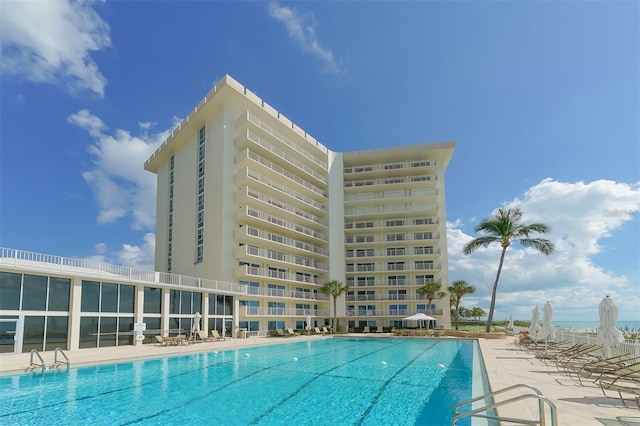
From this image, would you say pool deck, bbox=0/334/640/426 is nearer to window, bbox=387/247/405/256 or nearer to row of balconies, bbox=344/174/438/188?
window, bbox=387/247/405/256

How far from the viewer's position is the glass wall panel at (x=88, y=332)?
18.3 metres

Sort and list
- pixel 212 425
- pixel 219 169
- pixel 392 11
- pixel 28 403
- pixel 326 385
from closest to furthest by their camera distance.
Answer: pixel 212 425 → pixel 28 403 → pixel 326 385 → pixel 392 11 → pixel 219 169

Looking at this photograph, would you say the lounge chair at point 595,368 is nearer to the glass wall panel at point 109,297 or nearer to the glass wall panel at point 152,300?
the glass wall panel at point 109,297

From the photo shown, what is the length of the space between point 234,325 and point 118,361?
1450 cm

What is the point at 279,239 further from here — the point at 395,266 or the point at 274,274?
the point at 395,266

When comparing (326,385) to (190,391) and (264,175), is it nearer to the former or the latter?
(190,391)

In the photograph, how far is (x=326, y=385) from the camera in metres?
11.1

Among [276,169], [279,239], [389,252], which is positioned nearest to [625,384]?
[279,239]

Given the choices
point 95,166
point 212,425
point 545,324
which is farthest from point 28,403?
point 95,166

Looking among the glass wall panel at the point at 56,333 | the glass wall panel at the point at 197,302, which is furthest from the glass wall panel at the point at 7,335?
the glass wall panel at the point at 197,302

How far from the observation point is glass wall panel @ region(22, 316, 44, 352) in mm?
16170

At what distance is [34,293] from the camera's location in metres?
16.6

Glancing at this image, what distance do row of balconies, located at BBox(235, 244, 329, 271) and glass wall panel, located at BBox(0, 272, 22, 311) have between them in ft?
54.2

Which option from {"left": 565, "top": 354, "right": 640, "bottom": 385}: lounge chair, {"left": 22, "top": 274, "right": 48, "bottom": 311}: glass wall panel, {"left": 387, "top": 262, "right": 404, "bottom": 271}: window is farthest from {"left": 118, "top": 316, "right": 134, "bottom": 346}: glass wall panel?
{"left": 387, "top": 262, "right": 404, "bottom": 271}: window
